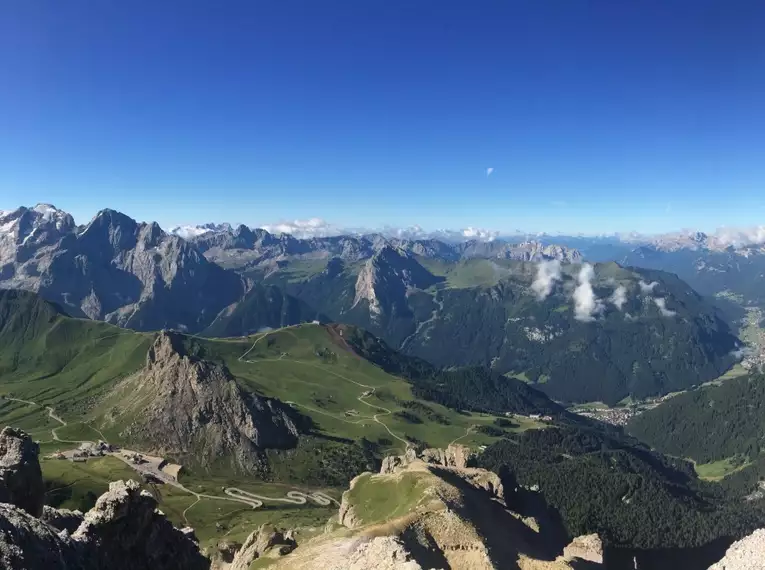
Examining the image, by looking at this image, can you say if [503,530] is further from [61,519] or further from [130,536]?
[61,519]

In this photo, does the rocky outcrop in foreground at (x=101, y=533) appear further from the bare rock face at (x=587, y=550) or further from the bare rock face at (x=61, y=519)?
the bare rock face at (x=587, y=550)

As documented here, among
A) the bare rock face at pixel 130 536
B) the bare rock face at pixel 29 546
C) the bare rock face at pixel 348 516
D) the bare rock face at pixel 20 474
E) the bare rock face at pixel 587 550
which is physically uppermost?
the bare rock face at pixel 29 546

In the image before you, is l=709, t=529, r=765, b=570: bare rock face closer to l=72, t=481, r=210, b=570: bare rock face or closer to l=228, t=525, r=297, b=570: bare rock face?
l=72, t=481, r=210, b=570: bare rock face

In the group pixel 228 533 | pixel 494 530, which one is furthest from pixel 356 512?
pixel 228 533

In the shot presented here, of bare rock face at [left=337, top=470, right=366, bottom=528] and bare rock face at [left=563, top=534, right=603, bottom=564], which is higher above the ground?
bare rock face at [left=337, top=470, right=366, bottom=528]

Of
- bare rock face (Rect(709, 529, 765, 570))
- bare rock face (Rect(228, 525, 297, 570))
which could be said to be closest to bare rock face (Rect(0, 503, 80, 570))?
bare rock face (Rect(228, 525, 297, 570))

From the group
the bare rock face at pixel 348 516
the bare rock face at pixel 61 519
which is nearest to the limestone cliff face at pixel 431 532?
the bare rock face at pixel 348 516
